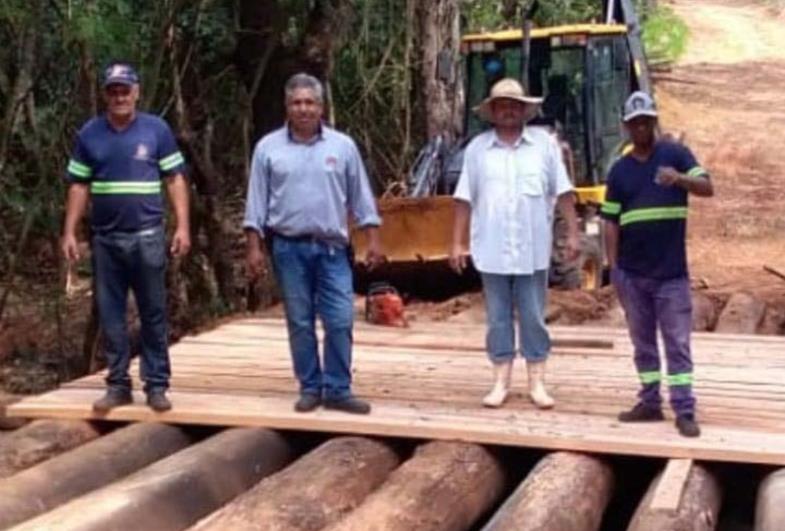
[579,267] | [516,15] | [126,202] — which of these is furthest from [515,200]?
[516,15]

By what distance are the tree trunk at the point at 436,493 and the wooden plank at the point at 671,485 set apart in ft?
2.44

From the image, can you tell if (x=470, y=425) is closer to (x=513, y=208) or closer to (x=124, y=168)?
(x=513, y=208)

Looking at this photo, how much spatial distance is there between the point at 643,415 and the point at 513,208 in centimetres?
112

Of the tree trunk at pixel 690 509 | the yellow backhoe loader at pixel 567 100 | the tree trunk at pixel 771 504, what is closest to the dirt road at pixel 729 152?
the yellow backhoe loader at pixel 567 100

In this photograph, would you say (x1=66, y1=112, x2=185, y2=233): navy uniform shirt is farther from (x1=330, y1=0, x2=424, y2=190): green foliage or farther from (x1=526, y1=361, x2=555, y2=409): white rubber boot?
(x1=330, y1=0, x2=424, y2=190): green foliage

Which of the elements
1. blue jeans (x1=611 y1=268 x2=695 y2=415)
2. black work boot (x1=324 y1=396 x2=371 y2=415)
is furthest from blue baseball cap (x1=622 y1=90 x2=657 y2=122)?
black work boot (x1=324 y1=396 x2=371 y2=415)

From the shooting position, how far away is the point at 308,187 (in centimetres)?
687

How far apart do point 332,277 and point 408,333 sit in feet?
9.67

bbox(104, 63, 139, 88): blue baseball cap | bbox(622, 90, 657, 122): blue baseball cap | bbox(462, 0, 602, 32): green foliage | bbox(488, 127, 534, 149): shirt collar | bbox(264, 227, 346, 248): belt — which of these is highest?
bbox(462, 0, 602, 32): green foliage

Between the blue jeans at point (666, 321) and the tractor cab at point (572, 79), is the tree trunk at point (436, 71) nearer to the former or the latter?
the tractor cab at point (572, 79)

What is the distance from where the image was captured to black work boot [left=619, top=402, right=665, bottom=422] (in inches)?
271

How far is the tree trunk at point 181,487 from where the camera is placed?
5.41 m

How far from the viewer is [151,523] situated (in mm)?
5543

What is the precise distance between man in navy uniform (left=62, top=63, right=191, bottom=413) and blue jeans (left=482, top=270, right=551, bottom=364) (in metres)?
1.47
